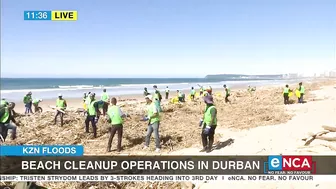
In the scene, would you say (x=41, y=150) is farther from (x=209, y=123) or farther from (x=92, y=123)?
(x=92, y=123)

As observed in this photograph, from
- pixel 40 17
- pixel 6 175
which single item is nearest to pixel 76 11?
pixel 40 17

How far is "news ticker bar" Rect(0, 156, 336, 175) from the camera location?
9.63 ft

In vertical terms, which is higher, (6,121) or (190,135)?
(6,121)

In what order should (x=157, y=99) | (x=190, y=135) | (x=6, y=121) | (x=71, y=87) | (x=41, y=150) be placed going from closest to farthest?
(x=41, y=150) → (x=6, y=121) → (x=190, y=135) → (x=157, y=99) → (x=71, y=87)

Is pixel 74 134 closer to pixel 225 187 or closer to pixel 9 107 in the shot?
pixel 9 107

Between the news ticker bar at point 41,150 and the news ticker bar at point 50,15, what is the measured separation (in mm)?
1509

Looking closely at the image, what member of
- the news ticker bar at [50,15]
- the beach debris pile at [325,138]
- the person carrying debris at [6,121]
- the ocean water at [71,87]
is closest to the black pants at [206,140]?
the beach debris pile at [325,138]

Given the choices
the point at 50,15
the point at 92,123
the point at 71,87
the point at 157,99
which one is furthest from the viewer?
the point at 71,87

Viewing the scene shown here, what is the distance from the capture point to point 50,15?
3.26 meters

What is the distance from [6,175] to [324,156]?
352cm

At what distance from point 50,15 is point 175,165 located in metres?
2.29

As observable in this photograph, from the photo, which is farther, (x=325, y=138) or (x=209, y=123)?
(x=209, y=123)

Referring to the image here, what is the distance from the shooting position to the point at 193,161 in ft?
9.96

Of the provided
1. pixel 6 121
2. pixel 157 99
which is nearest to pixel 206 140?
pixel 157 99
